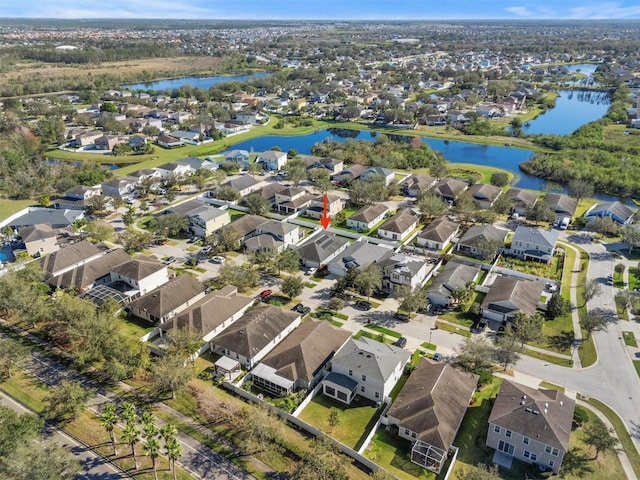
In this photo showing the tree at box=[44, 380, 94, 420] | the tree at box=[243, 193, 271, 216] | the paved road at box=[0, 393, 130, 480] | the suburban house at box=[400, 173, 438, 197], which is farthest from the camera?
the suburban house at box=[400, 173, 438, 197]

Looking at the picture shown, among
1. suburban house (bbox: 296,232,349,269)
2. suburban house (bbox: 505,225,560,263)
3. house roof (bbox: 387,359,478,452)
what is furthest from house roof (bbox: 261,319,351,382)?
suburban house (bbox: 505,225,560,263)

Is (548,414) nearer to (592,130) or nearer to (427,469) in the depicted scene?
(427,469)

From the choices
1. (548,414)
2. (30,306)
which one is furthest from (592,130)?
(30,306)

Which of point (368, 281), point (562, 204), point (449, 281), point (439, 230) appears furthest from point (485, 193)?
point (368, 281)

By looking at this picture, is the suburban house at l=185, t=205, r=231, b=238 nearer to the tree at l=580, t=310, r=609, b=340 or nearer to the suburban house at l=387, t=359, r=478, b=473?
the suburban house at l=387, t=359, r=478, b=473

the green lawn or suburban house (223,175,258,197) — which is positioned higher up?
suburban house (223,175,258,197)

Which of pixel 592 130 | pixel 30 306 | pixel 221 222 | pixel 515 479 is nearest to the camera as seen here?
pixel 515 479
